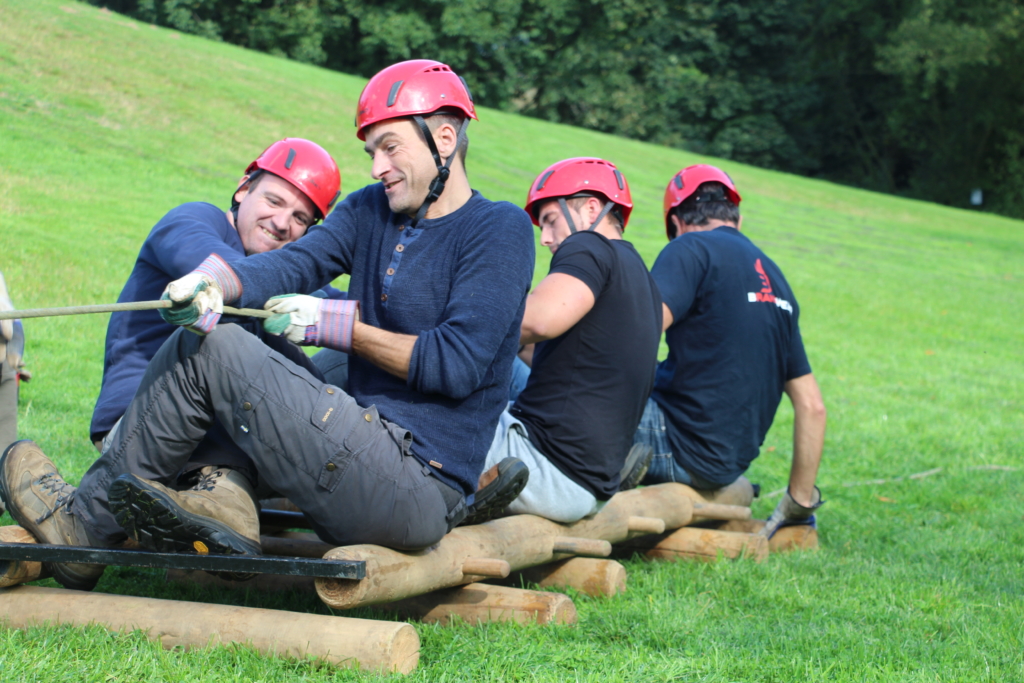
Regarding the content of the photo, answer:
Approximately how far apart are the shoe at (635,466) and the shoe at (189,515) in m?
2.10

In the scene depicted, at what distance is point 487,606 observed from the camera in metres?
3.91

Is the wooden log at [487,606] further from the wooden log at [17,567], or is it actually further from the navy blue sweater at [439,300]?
the wooden log at [17,567]

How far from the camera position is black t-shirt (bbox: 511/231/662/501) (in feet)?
14.8

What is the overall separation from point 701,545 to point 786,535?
2.89 ft

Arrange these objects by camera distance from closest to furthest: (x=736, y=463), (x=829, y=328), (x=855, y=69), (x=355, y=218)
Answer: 1. (x=355, y=218)
2. (x=736, y=463)
3. (x=829, y=328)
4. (x=855, y=69)

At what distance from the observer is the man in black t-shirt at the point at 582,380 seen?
14.5 feet

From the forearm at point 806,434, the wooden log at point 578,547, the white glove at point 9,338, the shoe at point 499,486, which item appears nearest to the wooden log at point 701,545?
the forearm at point 806,434

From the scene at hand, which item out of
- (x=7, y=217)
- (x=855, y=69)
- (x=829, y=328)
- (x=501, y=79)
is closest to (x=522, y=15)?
(x=501, y=79)

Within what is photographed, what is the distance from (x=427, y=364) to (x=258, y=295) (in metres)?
0.70

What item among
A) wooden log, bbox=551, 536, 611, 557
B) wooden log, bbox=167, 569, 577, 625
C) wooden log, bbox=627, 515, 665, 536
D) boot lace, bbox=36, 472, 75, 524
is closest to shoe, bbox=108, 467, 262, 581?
boot lace, bbox=36, 472, 75, 524

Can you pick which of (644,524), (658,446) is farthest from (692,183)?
(644,524)

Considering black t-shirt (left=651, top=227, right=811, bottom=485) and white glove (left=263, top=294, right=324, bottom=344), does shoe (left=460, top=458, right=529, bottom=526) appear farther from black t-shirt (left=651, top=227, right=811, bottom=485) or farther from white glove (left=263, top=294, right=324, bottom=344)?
black t-shirt (left=651, top=227, right=811, bottom=485)

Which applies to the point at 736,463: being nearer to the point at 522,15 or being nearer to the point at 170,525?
the point at 170,525

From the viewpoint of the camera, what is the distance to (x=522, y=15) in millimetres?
47719
